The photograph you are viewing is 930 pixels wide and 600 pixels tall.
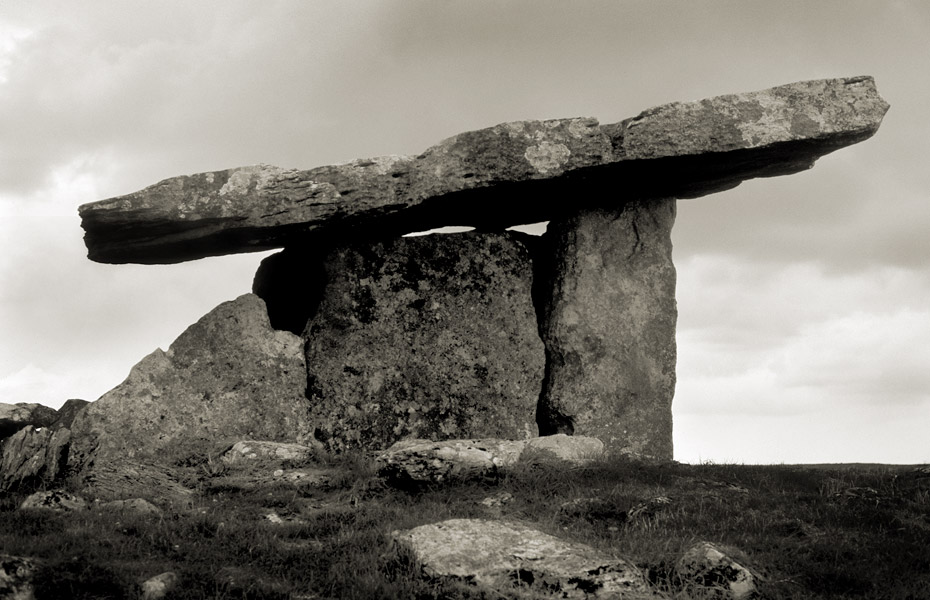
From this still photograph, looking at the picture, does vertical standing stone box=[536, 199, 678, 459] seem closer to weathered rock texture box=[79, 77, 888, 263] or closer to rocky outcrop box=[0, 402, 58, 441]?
weathered rock texture box=[79, 77, 888, 263]

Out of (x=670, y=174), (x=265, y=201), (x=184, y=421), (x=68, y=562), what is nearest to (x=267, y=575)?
(x=68, y=562)

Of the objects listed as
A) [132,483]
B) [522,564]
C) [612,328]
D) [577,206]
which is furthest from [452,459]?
[577,206]

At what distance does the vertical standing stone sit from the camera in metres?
15.8

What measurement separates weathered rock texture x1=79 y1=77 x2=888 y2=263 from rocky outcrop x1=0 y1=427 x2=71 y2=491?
148 inches

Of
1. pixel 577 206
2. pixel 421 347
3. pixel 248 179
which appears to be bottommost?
pixel 421 347

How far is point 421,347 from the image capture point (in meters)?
15.7

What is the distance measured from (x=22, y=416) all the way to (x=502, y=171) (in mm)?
8242

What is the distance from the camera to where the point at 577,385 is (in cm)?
1579

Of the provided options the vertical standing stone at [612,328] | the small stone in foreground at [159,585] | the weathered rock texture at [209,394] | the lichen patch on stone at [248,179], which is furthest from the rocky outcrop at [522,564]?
the lichen patch on stone at [248,179]

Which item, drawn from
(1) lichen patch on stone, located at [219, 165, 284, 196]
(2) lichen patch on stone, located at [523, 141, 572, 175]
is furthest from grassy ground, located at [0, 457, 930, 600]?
(2) lichen patch on stone, located at [523, 141, 572, 175]

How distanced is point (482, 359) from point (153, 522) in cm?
640

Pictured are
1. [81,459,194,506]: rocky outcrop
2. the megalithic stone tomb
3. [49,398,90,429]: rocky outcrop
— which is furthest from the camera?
[49,398,90,429]: rocky outcrop

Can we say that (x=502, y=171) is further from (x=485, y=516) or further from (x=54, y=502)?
(x=54, y=502)

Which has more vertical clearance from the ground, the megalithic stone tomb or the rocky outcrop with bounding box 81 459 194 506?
the megalithic stone tomb
